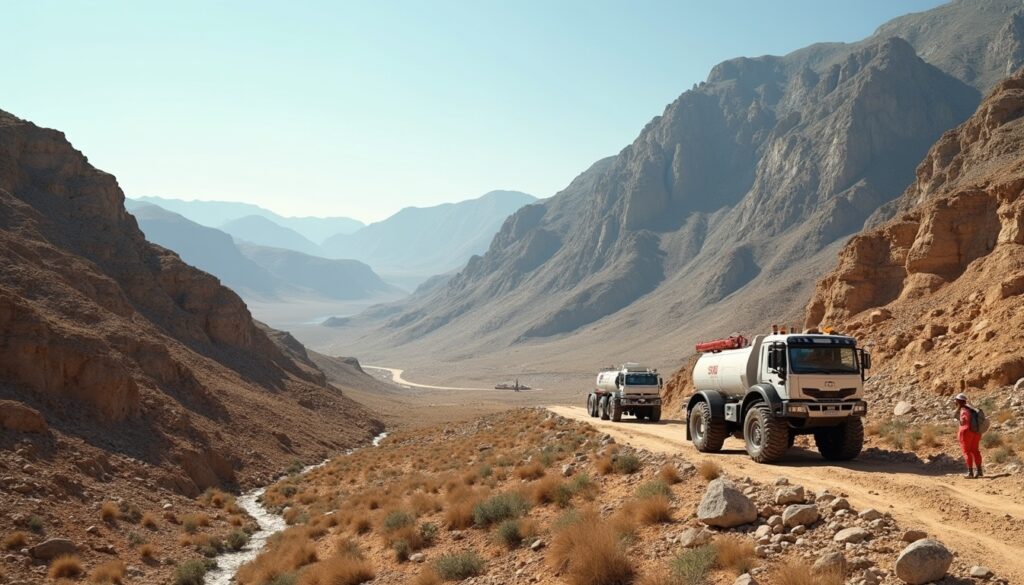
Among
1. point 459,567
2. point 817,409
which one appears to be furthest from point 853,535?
point 817,409

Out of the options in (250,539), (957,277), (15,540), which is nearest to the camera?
(15,540)

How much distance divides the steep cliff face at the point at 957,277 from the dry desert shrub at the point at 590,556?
14.8 meters

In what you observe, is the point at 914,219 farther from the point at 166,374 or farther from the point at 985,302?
the point at 166,374

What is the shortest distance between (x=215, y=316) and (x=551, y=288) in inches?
5350

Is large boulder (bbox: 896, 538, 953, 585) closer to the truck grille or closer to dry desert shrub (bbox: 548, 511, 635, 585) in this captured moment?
dry desert shrub (bbox: 548, 511, 635, 585)

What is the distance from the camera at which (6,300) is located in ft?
77.4

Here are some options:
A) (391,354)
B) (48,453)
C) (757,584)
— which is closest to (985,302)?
(757,584)

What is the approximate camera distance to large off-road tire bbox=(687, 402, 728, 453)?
18.0 m

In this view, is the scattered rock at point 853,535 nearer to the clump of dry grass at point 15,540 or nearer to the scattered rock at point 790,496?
the scattered rock at point 790,496

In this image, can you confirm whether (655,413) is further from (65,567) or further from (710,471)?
(65,567)

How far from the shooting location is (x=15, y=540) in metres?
14.9

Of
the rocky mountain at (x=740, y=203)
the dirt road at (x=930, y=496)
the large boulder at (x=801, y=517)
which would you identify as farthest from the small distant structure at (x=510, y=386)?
the large boulder at (x=801, y=517)

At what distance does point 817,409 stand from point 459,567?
8.38 metres

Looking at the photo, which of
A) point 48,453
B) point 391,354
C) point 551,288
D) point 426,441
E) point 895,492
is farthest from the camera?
point 391,354
